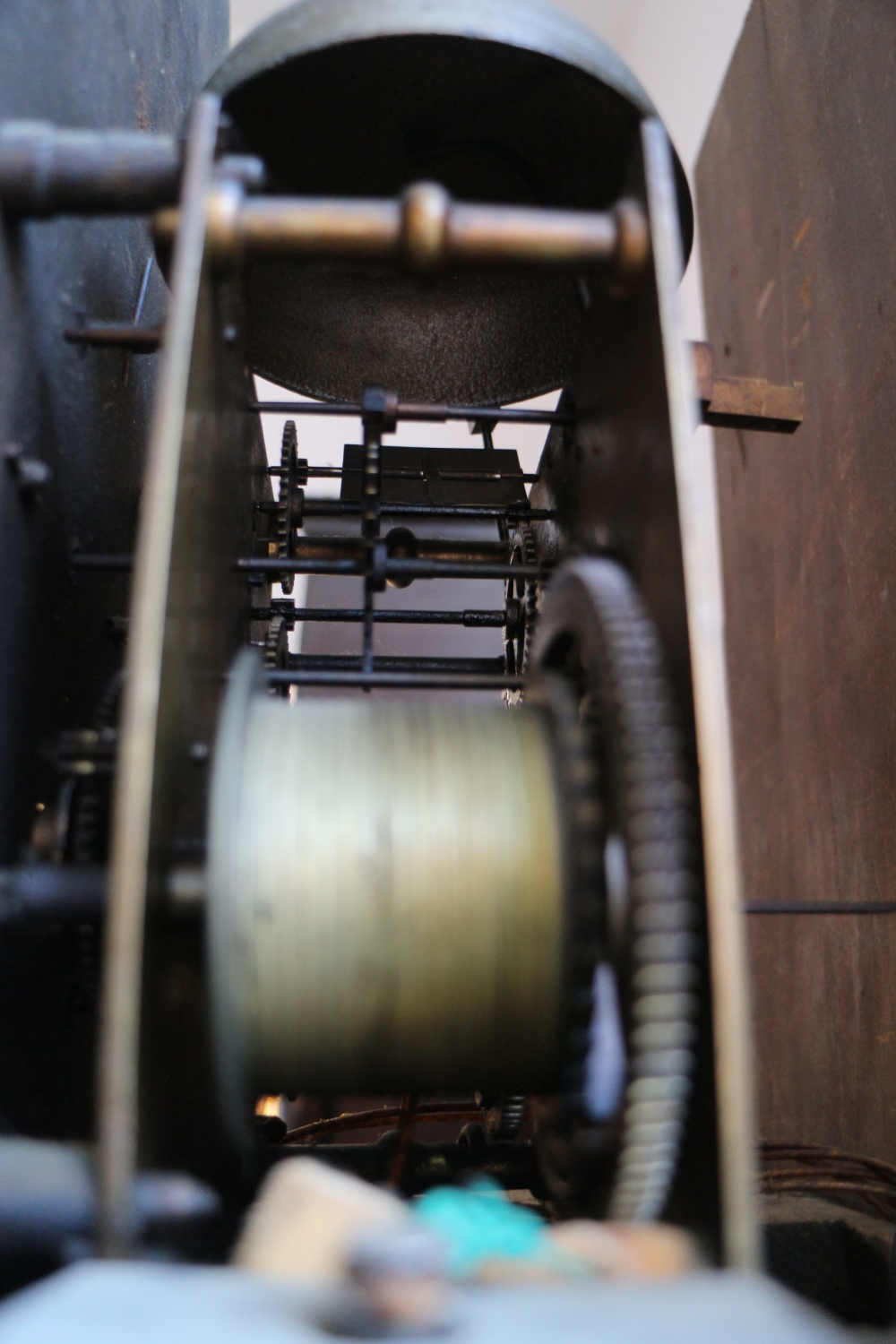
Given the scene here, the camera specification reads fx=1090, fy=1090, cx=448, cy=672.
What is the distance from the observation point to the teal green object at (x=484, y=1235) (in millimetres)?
817

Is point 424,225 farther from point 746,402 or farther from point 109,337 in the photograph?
point 746,402

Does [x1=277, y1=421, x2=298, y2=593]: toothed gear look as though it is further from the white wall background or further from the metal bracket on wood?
the white wall background

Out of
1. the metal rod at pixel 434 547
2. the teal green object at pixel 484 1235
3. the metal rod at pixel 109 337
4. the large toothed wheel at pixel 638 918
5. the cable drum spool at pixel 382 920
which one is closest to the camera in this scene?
the teal green object at pixel 484 1235

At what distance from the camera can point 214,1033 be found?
3.51 feet

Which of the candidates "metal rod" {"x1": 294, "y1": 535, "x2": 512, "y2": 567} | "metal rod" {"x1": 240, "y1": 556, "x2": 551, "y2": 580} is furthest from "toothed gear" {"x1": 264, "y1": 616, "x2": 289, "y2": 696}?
"metal rod" {"x1": 240, "y1": 556, "x2": 551, "y2": 580}

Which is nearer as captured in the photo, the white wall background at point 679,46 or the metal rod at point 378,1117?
the metal rod at point 378,1117

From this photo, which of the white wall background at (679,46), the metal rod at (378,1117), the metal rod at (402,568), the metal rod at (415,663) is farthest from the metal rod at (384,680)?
the white wall background at (679,46)

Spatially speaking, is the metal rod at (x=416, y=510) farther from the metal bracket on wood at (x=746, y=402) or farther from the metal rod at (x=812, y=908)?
the metal rod at (x=812, y=908)

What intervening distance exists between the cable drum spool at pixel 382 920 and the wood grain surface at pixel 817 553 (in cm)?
109

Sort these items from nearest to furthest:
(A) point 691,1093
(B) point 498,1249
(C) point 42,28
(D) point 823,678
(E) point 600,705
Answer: (B) point 498,1249 → (A) point 691,1093 → (E) point 600,705 → (C) point 42,28 → (D) point 823,678

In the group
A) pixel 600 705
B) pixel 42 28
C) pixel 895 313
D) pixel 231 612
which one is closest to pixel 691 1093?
pixel 600 705

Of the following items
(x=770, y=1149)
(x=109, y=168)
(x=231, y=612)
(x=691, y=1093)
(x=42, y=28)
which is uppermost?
(x=42, y=28)

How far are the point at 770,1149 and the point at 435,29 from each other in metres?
1.75

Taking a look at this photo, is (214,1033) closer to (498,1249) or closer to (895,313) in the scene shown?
(498,1249)
